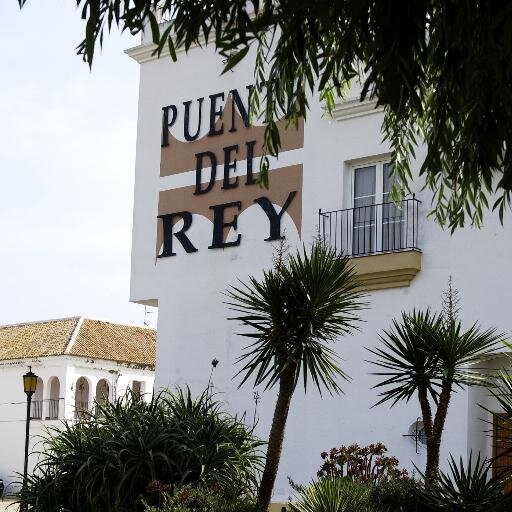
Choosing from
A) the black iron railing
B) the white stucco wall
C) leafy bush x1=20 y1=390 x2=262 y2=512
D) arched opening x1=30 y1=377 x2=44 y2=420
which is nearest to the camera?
leafy bush x1=20 y1=390 x2=262 y2=512

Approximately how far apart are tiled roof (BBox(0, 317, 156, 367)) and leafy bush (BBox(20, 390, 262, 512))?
37150 millimetres

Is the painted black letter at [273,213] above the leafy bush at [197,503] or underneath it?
above

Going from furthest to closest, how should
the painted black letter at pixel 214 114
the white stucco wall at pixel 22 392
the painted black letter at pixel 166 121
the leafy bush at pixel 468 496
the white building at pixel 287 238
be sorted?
the white stucco wall at pixel 22 392 → the painted black letter at pixel 166 121 → the painted black letter at pixel 214 114 → the white building at pixel 287 238 → the leafy bush at pixel 468 496

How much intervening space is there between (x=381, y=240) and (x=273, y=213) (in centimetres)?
265

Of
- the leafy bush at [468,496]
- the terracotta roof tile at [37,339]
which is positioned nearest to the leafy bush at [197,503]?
the leafy bush at [468,496]

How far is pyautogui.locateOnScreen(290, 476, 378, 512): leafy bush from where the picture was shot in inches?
456

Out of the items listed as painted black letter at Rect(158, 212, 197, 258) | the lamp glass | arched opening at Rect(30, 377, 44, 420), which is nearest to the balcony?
painted black letter at Rect(158, 212, 197, 258)

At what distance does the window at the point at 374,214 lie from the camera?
66.4 feet

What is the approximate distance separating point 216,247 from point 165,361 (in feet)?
8.69

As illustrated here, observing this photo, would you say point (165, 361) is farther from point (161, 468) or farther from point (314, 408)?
point (161, 468)

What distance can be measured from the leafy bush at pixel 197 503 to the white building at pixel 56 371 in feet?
125

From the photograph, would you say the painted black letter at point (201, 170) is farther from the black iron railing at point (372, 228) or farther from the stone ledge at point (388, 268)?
the stone ledge at point (388, 268)

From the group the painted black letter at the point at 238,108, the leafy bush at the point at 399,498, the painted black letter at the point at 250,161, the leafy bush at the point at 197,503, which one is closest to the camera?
the leafy bush at the point at 197,503

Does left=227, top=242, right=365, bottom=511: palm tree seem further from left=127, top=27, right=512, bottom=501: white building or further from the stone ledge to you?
the stone ledge
